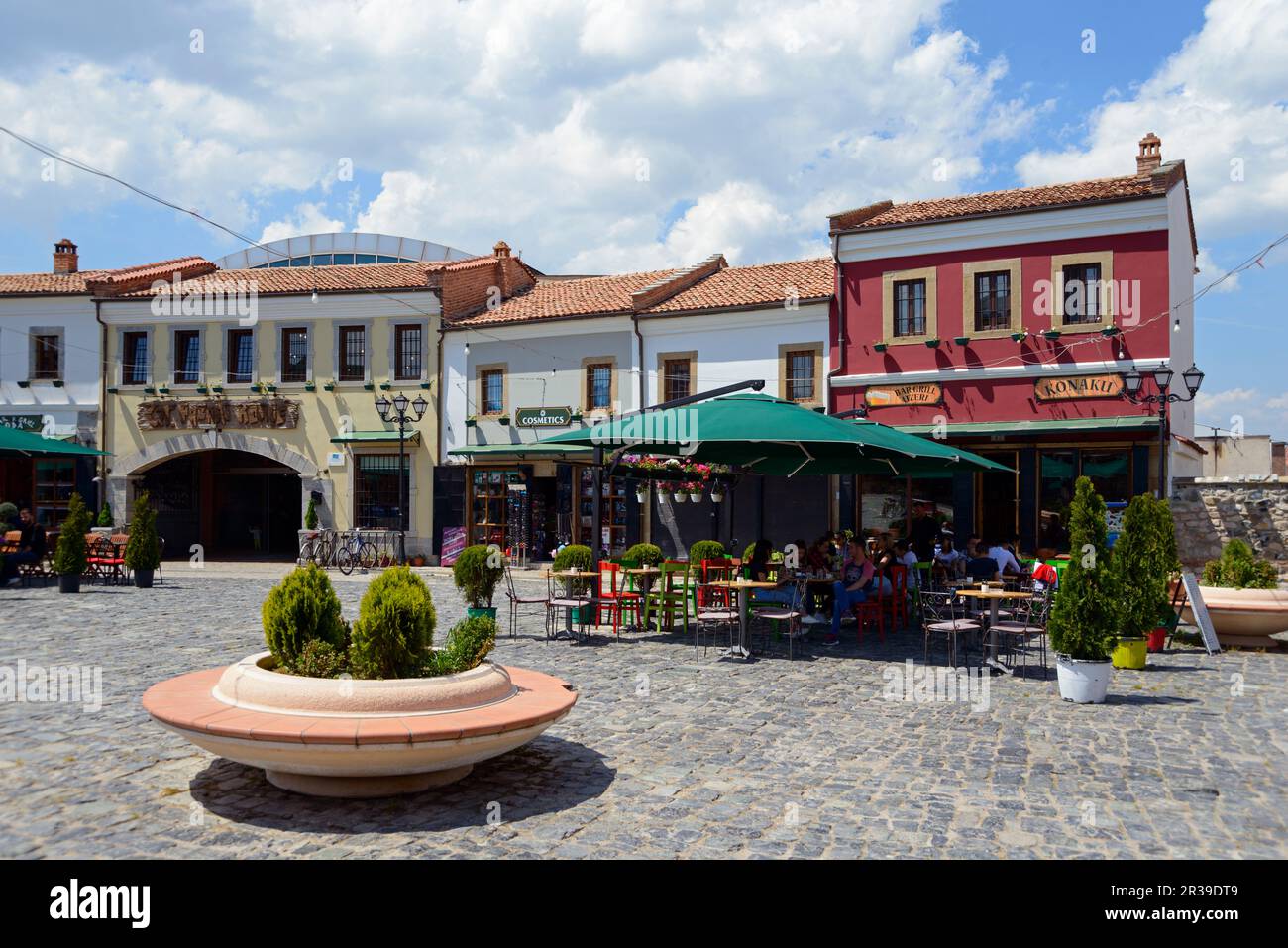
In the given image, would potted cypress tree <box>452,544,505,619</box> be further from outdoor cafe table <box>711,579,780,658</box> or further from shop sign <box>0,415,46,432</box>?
shop sign <box>0,415,46,432</box>

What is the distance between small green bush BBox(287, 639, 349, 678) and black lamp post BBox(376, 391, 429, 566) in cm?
1675

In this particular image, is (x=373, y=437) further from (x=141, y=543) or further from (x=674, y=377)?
(x=674, y=377)

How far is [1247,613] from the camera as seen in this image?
11.1 meters

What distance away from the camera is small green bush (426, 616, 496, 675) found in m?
5.71

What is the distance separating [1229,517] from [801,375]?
8643 millimetres

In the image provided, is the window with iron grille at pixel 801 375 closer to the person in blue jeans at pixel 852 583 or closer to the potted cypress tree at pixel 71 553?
the person in blue jeans at pixel 852 583

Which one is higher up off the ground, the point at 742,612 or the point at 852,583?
the point at 852,583

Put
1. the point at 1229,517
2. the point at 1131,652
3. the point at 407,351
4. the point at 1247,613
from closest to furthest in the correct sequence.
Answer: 1. the point at 1131,652
2. the point at 1247,613
3. the point at 1229,517
4. the point at 407,351

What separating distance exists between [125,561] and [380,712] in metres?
14.7

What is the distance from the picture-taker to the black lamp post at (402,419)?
73.4 feet

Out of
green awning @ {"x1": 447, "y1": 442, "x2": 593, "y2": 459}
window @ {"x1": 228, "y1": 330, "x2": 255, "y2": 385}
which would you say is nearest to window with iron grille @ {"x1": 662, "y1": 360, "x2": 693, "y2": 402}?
green awning @ {"x1": 447, "y1": 442, "x2": 593, "y2": 459}

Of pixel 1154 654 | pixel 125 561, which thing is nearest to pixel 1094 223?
pixel 1154 654

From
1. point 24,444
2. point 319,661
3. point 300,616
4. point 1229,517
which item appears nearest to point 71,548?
point 24,444

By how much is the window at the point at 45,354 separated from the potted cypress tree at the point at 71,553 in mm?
12651
